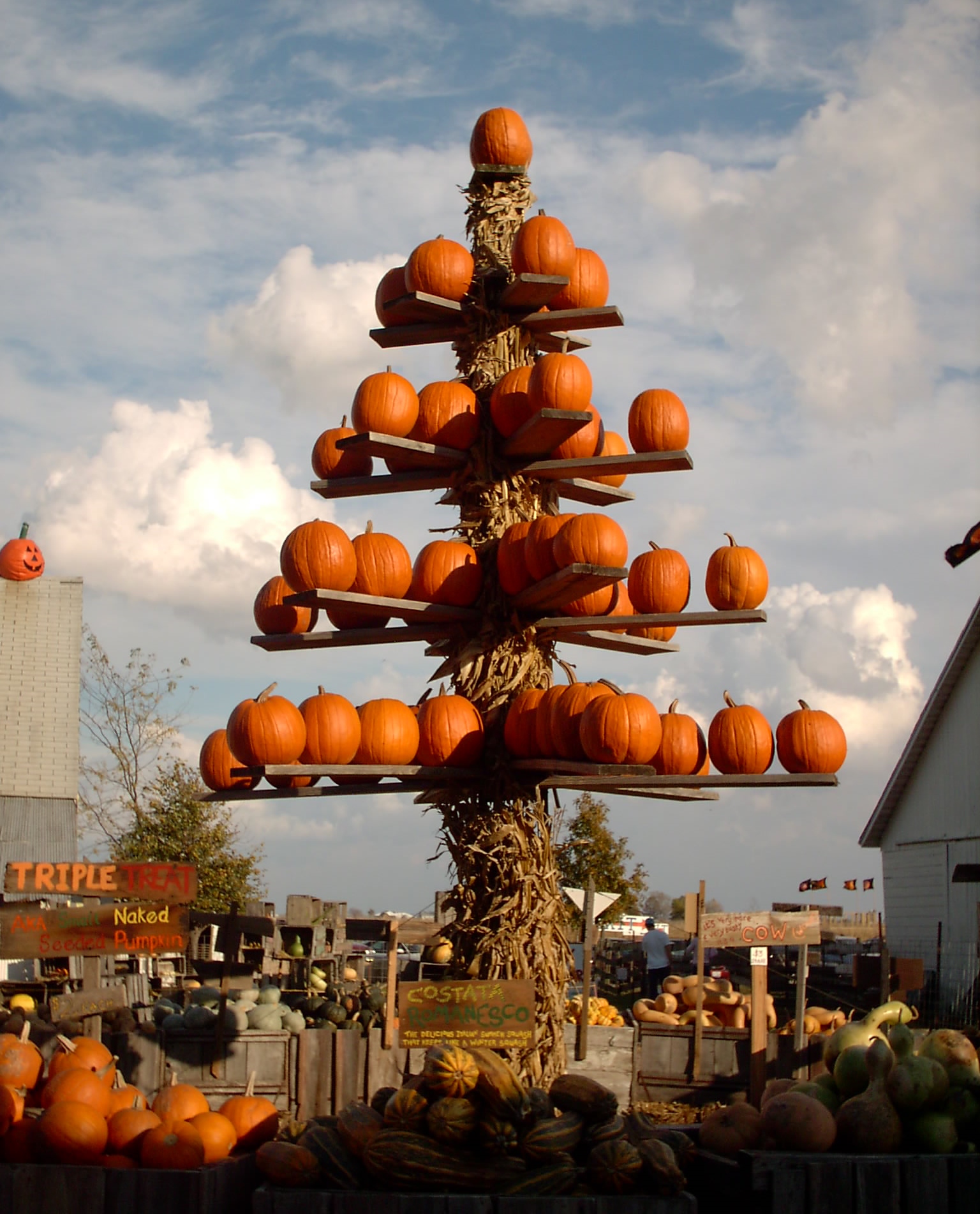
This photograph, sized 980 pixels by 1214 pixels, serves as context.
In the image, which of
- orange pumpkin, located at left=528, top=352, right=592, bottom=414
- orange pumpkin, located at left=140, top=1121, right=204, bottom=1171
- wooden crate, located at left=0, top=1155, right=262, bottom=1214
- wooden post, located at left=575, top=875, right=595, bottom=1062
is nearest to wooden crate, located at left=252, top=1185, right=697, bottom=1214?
wooden crate, located at left=0, top=1155, right=262, bottom=1214

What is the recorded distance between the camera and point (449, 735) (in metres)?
8.50

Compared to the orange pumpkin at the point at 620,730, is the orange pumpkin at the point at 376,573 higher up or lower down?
higher up

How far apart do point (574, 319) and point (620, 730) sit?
345 centimetres

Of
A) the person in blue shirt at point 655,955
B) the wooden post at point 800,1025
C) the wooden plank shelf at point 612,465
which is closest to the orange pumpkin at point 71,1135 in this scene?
the wooden plank shelf at point 612,465

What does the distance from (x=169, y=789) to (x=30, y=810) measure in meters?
3.02

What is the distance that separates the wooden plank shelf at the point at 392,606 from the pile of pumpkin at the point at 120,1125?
303cm

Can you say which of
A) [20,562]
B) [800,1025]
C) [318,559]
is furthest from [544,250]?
[20,562]

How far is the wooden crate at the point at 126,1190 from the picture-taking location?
18.0 ft

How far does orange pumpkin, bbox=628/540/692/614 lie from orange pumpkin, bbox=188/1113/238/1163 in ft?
14.7

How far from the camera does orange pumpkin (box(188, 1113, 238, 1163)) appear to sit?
600cm

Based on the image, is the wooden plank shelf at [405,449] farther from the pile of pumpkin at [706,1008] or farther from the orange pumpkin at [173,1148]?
the pile of pumpkin at [706,1008]

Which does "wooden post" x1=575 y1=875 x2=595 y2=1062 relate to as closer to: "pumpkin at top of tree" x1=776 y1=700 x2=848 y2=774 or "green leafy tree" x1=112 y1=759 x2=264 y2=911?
"pumpkin at top of tree" x1=776 y1=700 x2=848 y2=774

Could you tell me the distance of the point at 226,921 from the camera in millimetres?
10664

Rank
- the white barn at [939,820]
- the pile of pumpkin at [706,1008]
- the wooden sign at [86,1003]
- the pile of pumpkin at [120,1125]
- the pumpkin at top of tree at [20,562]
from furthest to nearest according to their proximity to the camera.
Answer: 1. the pumpkin at top of tree at [20,562]
2. the white barn at [939,820]
3. the pile of pumpkin at [706,1008]
4. the wooden sign at [86,1003]
5. the pile of pumpkin at [120,1125]
